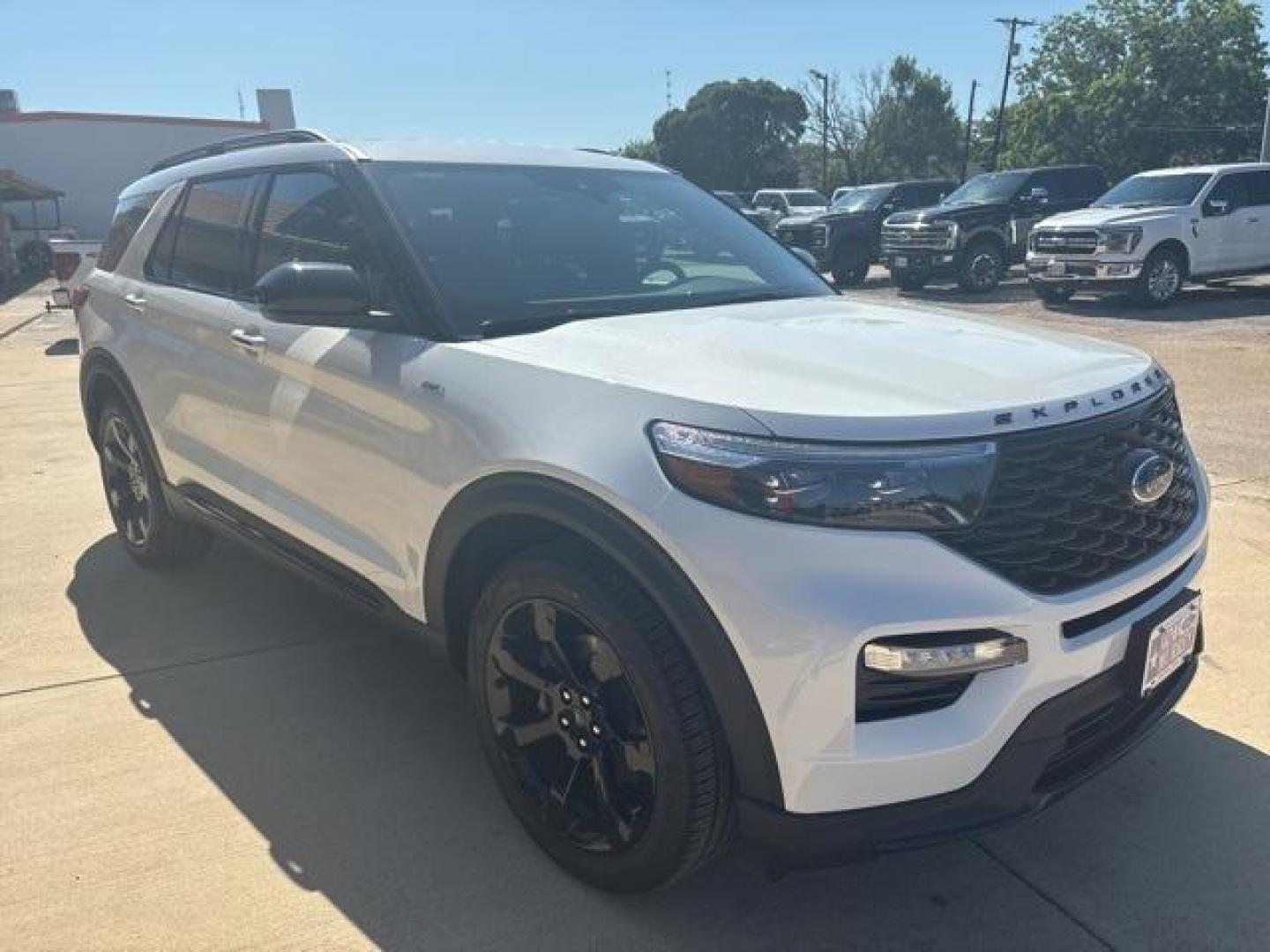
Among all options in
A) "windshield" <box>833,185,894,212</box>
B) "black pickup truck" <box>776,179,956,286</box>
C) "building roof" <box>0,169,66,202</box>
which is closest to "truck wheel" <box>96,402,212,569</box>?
"black pickup truck" <box>776,179,956,286</box>

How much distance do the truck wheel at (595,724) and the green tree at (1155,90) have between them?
147ft

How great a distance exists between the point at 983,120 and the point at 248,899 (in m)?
68.3

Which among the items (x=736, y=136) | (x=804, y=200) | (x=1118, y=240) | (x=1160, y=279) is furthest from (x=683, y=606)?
(x=736, y=136)

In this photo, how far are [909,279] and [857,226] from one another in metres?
3.07

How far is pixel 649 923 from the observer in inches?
100

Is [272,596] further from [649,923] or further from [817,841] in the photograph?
[817,841]

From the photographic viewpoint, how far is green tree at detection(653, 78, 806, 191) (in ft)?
225

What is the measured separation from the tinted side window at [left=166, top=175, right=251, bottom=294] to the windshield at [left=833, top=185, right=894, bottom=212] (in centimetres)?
1826

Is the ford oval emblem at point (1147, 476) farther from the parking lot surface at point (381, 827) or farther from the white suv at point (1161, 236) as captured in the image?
the white suv at point (1161, 236)

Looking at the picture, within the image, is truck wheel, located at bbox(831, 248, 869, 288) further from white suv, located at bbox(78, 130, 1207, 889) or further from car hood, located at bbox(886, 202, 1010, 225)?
white suv, located at bbox(78, 130, 1207, 889)

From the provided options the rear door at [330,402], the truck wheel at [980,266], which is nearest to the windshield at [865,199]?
the truck wheel at [980,266]

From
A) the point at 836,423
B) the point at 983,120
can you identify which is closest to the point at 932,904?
the point at 836,423

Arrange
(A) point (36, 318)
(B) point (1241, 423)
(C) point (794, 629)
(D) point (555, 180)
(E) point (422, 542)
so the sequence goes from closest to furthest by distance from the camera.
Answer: (C) point (794, 629)
(E) point (422, 542)
(D) point (555, 180)
(B) point (1241, 423)
(A) point (36, 318)

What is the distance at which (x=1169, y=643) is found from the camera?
2.51 m
